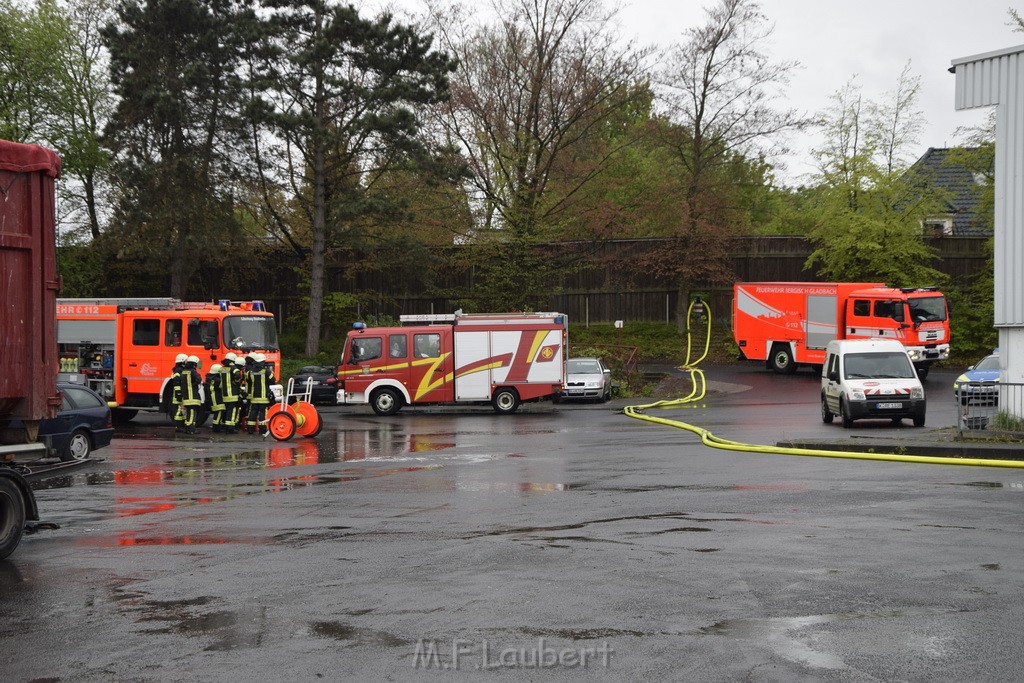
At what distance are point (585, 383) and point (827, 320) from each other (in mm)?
9880

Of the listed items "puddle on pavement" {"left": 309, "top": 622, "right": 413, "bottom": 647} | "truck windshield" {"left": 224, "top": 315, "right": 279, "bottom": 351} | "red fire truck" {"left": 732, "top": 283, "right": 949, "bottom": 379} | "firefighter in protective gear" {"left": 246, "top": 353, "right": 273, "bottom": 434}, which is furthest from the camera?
"red fire truck" {"left": 732, "top": 283, "right": 949, "bottom": 379}

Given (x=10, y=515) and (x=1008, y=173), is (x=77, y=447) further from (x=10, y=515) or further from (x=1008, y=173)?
(x=1008, y=173)

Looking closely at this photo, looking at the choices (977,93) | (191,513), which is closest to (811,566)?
(191,513)

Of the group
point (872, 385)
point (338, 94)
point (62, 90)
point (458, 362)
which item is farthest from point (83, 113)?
point (872, 385)

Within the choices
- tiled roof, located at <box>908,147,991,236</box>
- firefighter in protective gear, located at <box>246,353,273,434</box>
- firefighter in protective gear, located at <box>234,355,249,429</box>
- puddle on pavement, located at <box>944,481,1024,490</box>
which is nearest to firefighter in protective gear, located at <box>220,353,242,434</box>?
firefighter in protective gear, located at <box>234,355,249,429</box>

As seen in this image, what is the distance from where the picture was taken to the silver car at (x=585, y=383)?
33.3 m

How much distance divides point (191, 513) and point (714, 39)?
38.8 meters

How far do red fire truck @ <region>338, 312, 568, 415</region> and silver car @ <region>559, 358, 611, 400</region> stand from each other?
291 centimetres

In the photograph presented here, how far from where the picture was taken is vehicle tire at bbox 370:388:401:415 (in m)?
30.9

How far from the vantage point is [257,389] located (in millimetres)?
24391

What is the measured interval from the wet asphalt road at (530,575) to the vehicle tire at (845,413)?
256 inches

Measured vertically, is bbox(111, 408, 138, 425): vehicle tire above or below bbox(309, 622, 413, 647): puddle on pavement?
below

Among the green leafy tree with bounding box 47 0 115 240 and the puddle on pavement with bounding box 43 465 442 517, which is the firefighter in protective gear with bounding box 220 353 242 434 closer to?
the puddle on pavement with bounding box 43 465 442 517

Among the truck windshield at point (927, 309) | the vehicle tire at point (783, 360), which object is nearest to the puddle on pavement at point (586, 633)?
the truck windshield at point (927, 309)
